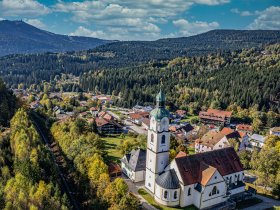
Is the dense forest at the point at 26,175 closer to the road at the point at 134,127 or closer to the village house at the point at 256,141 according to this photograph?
the road at the point at 134,127

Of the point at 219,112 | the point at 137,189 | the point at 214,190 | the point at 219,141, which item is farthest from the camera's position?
the point at 219,112

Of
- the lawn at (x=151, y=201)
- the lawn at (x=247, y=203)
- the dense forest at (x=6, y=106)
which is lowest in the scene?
the lawn at (x=247, y=203)

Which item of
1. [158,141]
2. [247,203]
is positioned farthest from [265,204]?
[158,141]

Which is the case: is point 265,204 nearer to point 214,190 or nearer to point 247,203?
point 247,203

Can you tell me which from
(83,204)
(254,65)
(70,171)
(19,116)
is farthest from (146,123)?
(254,65)

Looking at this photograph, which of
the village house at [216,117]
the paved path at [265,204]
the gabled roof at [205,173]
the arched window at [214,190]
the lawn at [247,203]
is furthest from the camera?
the village house at [216,117]

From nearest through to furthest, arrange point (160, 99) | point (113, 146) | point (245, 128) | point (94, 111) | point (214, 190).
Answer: point (160, 99) < point (214, 190) < point (113, 146) < point (245, 128) < point (94, 111)

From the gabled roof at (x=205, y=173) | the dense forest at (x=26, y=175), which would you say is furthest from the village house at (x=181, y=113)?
the gabled roof at (x=205, y=173)

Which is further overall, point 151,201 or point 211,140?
point 211,140
